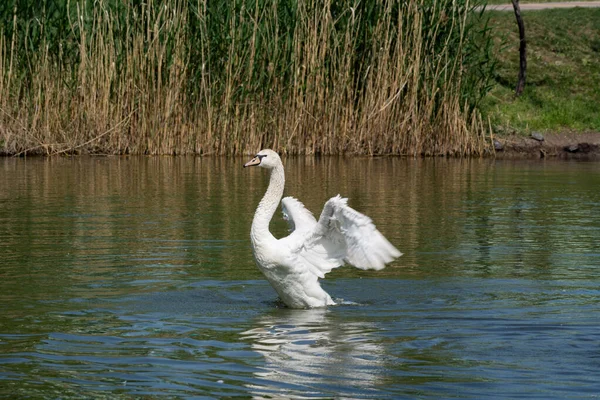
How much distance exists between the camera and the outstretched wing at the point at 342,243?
24.6 feet

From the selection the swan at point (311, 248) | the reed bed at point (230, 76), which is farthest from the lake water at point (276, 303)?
the reed bed at point (230, 76)

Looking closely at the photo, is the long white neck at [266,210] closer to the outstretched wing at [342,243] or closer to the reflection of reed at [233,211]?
the outstretched wing at [342,243]

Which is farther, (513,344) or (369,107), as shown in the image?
(369,107)

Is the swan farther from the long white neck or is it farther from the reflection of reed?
the reflection of reed

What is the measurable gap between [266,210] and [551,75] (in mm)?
19271

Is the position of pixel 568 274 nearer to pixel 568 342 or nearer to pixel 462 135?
pixel 568 342

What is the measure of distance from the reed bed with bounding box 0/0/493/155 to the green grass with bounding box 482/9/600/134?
113 inches

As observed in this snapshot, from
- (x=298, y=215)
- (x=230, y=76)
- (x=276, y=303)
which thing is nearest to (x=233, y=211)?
(x=298, y=215)

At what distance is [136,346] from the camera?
638 centimetres

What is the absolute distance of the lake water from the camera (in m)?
5.71

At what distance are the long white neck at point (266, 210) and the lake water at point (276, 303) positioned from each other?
547mm

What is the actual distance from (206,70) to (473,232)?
350 inches

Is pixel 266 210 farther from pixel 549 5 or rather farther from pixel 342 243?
pixel 549 5

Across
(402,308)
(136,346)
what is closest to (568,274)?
(402,308)
